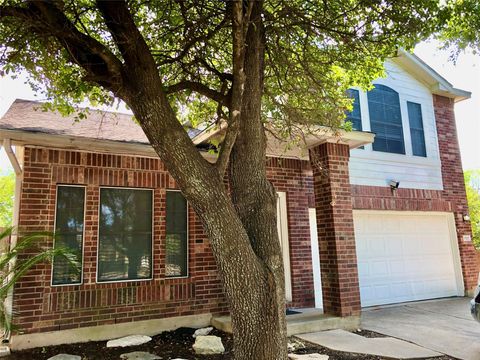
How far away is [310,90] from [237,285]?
4.12 m

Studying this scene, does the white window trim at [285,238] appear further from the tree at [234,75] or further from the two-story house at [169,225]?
the tree at [234,75]

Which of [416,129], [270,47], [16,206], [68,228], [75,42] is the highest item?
[416,129]

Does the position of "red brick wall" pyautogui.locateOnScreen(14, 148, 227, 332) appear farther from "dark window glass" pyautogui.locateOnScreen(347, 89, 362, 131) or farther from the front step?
"dark window glass" pyautogui.locateOnScreen(347, 89, 362, 131)

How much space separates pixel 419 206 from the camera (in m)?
10.1

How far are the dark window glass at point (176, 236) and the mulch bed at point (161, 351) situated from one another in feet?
3.83

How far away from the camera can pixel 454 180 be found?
429 inches

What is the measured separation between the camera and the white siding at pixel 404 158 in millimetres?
9570

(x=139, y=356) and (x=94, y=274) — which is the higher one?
(x=94, y=274)

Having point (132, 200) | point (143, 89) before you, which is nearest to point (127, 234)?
point (132, 200)

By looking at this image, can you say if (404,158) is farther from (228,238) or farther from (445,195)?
(228,238)

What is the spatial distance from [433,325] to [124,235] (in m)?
5.72

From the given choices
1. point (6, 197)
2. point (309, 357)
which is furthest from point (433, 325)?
point (6, 197)

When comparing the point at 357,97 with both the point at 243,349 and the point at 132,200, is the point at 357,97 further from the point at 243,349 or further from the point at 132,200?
the point at 243,349

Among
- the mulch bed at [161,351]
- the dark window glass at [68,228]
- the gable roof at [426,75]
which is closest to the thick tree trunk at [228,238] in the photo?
the mulch bed at [161,351]
